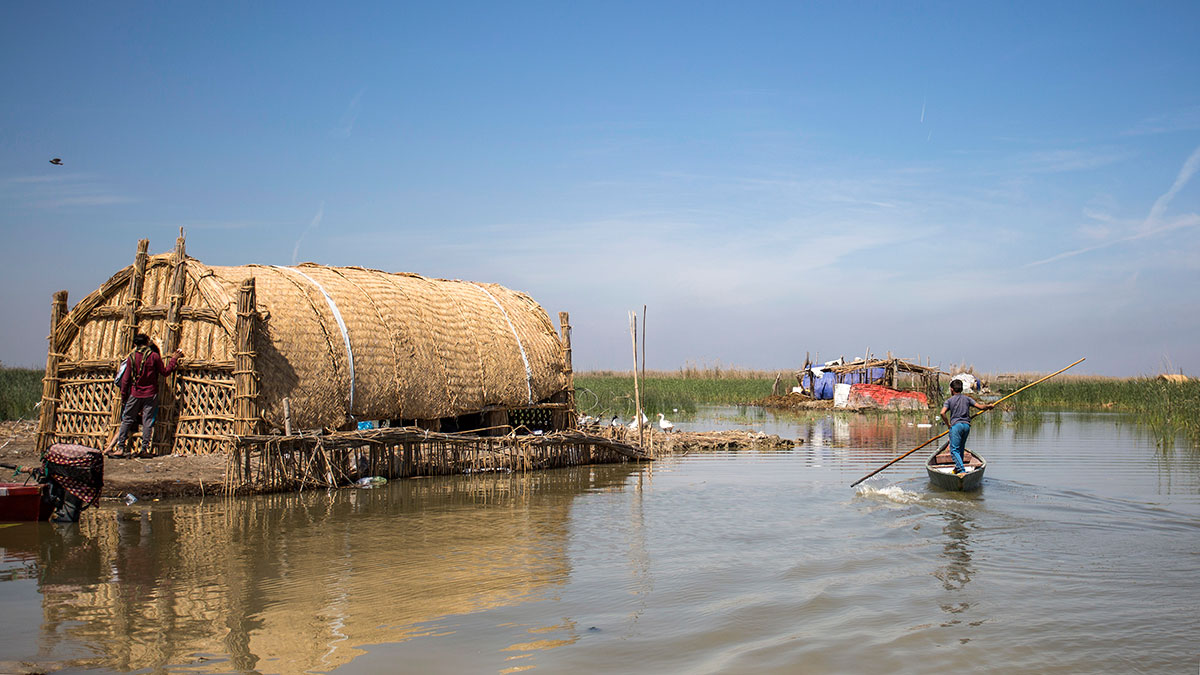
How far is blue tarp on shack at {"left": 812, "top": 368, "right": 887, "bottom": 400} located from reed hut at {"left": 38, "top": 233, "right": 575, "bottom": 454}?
2483 centimetres

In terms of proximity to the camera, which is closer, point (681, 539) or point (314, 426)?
point (681, 539)

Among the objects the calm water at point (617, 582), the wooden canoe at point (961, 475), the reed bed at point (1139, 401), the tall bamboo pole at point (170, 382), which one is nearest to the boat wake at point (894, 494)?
the calm water at point (617, 582)

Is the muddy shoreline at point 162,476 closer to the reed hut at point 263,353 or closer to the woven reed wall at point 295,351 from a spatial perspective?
the reed hut at point 263,353

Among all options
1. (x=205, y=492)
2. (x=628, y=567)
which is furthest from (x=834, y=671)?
(x=205, y=492)

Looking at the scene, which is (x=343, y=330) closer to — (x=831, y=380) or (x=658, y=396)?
(x=658, y=396)

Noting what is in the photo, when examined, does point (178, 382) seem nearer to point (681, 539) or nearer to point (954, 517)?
point (681, 539)

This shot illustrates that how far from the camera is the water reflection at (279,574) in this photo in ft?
19.1

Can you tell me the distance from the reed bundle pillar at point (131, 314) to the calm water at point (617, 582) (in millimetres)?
2559

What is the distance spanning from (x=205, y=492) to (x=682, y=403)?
23172 mm

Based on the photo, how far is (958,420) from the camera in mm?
13453

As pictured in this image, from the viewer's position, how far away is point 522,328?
17.3m

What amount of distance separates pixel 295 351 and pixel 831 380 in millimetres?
28972

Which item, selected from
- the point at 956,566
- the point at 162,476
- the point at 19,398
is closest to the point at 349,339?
the point at 162,476

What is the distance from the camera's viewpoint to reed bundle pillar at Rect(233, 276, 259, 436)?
12.0 metres
